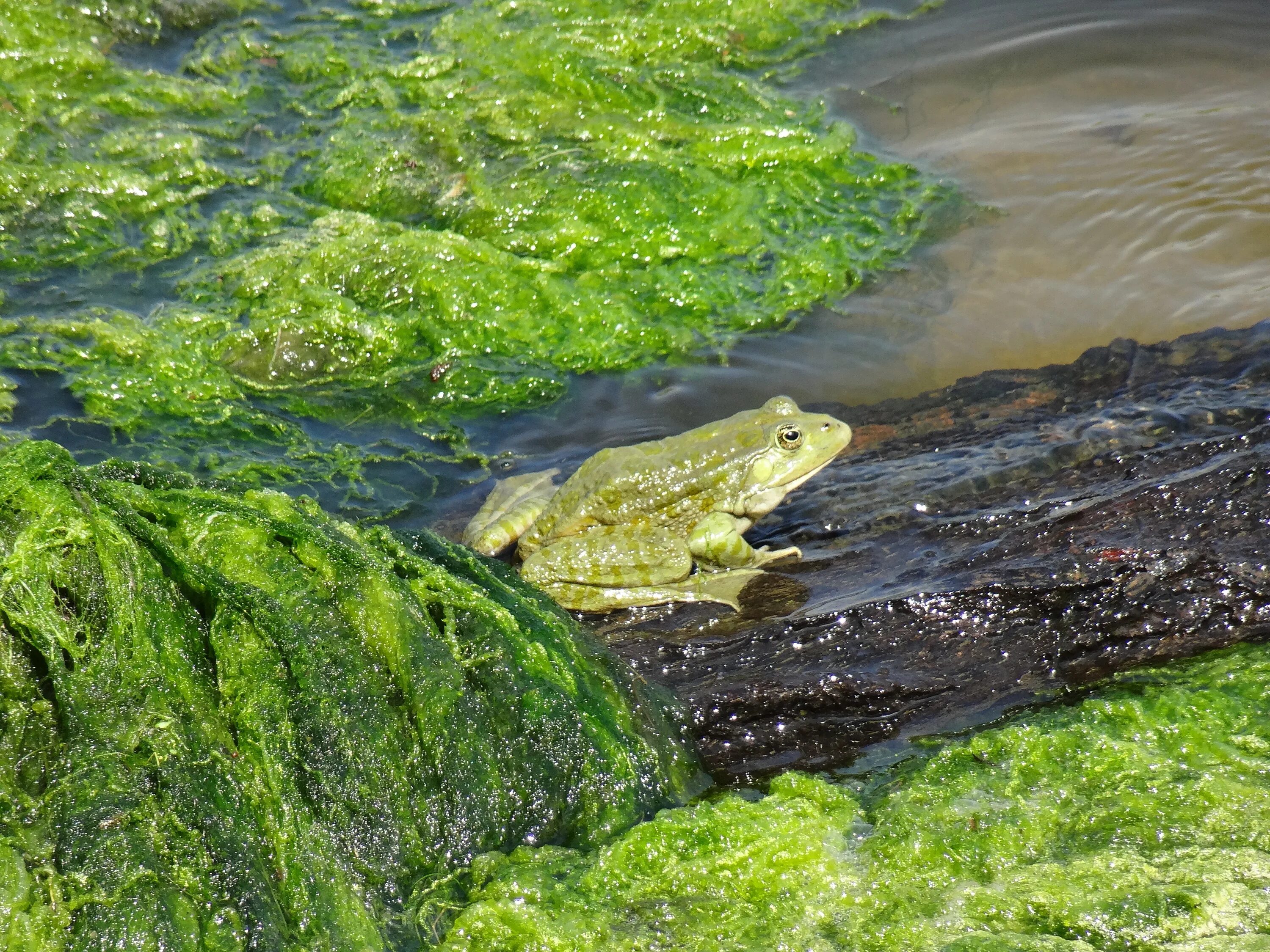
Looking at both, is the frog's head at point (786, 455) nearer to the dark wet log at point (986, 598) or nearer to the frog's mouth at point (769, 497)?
the frog's mouth at point (769, 497)

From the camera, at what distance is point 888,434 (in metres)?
4.74

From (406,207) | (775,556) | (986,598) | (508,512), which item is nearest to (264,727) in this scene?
Result: (508,512)

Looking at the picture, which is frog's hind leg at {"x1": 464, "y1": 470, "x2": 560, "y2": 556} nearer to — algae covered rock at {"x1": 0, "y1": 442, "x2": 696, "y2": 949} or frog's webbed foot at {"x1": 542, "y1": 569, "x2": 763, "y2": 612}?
frog's webbed foot at {"x1": 542, "y1": 569, "x2": 763, "y2": 612}

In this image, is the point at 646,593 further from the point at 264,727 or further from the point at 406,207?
the point at 406,207

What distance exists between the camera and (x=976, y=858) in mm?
2705

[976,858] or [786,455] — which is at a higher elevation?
[786,455]

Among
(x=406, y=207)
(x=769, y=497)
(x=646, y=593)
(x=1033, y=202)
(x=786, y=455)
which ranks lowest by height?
(x=646, y=593)

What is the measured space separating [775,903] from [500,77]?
23.0ft

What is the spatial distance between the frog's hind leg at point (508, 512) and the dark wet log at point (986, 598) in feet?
2.39

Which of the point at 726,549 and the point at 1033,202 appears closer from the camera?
the point at 726,549

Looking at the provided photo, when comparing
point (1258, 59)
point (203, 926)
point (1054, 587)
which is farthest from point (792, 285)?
point (203, 926)

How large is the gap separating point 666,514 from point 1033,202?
413 centimetres

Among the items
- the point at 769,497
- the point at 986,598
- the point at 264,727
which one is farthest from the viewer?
the point at 769,497

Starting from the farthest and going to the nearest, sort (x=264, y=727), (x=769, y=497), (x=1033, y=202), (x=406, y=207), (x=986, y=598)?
(x=406, y=207), (x=1033, y=202), (x=769, y=497), (x=986, y=598), (x=264, y=727)
